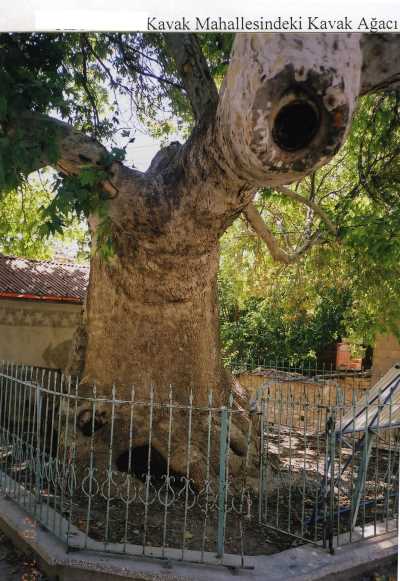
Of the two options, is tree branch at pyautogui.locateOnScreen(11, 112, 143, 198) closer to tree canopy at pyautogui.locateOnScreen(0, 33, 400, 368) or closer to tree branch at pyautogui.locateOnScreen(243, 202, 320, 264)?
tree canopy at pyautogui.locateOnScreen(0, 33, 400, 368)

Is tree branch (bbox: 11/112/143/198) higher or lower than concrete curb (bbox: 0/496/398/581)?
higher

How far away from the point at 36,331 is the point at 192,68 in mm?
7787

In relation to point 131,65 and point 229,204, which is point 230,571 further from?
point 131,65

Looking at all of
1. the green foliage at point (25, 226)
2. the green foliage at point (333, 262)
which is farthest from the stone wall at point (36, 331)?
the green foliage at point (333, 262)

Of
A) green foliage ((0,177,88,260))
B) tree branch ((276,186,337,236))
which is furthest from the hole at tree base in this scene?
green foliage ((0,177,88,260))

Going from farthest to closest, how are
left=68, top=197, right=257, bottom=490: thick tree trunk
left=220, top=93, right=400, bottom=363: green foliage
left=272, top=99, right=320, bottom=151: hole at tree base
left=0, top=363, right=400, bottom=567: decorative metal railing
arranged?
1. left=220, top=93, right=400, bottom=363: green foliage
2. left=68, top=197, right=257, bottom=490: thick tree trunk
3. left=0, top=363, right=400, bottom=567: decorative metal railing
4. left=272, top=99, right=320, bottom=151: hole at tree base

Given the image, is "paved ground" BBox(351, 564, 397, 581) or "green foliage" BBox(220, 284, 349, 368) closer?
"paved ground" BBox(351, 564, 397, 581)

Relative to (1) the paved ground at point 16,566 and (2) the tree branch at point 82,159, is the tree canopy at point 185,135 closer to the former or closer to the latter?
(2) the tree branch at point 82,159

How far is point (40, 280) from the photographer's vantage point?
13.4m

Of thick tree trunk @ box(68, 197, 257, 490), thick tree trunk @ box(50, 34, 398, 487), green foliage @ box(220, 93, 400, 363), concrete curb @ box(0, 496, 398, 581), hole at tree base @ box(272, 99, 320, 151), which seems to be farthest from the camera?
green foliage @ box(220, 93, 400, 363)

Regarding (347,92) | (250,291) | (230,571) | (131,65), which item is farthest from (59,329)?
(347,92)

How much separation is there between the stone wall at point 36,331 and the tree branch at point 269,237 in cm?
608

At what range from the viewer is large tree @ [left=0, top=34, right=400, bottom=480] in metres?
3.93

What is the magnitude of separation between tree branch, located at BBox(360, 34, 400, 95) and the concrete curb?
3.71 m
